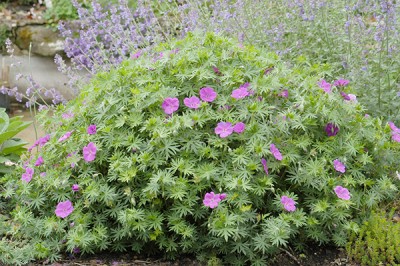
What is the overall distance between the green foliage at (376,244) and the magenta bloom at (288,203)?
41cm

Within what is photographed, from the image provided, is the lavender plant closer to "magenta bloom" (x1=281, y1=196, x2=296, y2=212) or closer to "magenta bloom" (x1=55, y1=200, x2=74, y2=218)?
"magenta bloom" (x1=281, y1=196, x2=296, y2=212)

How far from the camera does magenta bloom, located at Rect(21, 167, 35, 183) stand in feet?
10.9

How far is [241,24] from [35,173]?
230 centimetres

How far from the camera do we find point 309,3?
4367 mm

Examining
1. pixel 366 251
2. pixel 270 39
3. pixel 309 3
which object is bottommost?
pixel 366 251

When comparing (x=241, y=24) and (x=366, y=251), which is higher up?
(x=241, y=24)

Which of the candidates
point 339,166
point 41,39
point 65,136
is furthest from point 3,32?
point 339,166

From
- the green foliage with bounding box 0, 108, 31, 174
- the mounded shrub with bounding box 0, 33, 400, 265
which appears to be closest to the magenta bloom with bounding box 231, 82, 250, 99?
the mounded shrub with bounding box 0, 33, 400, 265

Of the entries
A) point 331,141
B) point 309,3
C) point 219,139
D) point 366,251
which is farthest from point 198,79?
point 309,3

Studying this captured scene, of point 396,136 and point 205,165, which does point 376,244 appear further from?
point 205,165

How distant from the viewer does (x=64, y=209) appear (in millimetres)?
3121

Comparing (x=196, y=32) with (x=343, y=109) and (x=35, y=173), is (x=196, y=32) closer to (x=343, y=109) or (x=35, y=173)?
(x=343, y=109)

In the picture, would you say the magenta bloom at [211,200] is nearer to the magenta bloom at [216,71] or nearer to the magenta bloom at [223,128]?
the magenta bloom at [223,128]

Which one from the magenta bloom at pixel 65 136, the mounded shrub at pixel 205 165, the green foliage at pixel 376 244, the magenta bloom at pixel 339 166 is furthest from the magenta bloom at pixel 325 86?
the magenta bloom at pixel 65 136
